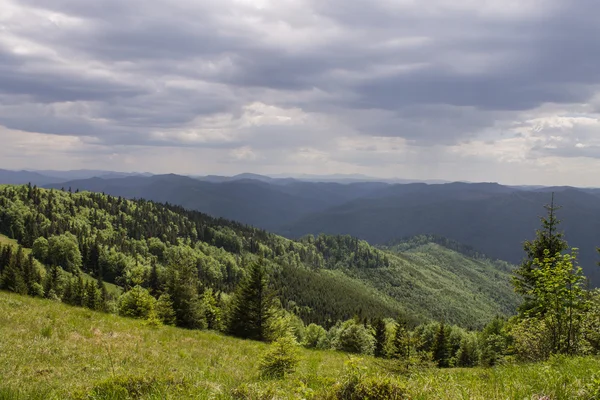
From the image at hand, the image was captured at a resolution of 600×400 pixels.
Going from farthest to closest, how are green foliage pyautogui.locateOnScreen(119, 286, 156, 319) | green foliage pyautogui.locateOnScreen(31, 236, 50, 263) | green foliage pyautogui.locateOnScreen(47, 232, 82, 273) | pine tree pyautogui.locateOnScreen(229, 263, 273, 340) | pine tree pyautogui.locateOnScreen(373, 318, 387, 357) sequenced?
green foliage pyautogui.locateOnScreen(31, 236, 50, 263) → green foliage pyautogui.locateOnScreen(47, 232, 82, 273) → pine tree pyautogui.locateOnScreen(373, 318, 387, 357) → green foliage pyautogui.locateOnScreen(119, 286, 156, 319) → pine tree pyautogui.locateOnScreen(229, 263, 273, 340)

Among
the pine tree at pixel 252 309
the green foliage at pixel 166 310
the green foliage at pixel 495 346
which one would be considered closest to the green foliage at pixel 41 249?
the green foliage at pixel 166 310

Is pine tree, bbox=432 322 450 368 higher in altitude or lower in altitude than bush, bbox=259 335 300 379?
lower

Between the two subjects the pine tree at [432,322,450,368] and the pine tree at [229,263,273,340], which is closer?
the pine tree at [229,263,273,340]

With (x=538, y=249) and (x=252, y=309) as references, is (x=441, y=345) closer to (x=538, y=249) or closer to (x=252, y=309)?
(x=538, y=249)

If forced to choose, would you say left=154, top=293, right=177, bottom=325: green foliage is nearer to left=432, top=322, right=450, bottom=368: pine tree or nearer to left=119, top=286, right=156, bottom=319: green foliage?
left=119, top=286, right=156, bottom=319: green foliage

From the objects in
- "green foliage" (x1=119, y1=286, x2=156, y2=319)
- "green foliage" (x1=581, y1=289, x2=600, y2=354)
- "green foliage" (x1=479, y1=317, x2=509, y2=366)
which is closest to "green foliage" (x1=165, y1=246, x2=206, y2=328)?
"green foliage" (x1=119, y1=286, x2=156, y2=319)

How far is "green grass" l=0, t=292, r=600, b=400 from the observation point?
21.5ft

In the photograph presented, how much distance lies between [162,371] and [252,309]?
31.1 metres

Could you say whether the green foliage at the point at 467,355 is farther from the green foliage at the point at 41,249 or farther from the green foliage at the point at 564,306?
the green foliage at the point at 41,249

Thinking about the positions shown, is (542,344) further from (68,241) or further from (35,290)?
(68,241)

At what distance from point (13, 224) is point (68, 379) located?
216349 mm

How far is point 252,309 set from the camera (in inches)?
1606

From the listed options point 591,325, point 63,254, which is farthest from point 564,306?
point 63,254

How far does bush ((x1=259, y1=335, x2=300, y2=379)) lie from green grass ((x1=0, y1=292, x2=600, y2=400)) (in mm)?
403
